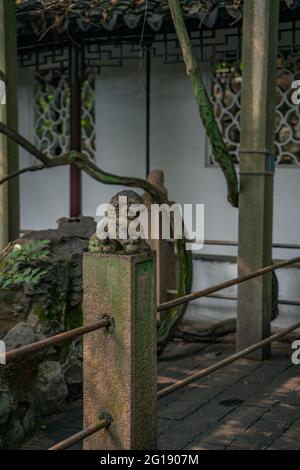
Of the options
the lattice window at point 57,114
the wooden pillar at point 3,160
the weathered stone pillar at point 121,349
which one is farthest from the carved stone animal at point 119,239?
the lattice window at point 57,114

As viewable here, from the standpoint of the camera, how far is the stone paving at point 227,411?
5.03 m

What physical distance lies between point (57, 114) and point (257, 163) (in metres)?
4.21

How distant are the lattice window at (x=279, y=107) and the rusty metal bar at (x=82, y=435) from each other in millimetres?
4859

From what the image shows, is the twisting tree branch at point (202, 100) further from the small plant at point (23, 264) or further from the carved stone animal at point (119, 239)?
the carved stone animal at point (119, 239)

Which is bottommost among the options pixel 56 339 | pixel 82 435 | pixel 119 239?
pixel 82 435

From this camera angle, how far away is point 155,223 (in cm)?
775

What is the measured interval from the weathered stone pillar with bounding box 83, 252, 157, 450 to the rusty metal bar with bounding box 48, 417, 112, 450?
0.05 meters

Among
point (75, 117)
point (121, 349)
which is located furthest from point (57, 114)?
point (121, 349)

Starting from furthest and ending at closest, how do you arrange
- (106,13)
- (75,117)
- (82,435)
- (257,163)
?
1. (75,117)
2. (106,13)
3. (257,163)
4. (82,435)

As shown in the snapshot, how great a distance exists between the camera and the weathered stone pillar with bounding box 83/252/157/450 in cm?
389

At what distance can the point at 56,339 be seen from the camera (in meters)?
3.57

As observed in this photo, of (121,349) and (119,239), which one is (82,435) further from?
(119,239)

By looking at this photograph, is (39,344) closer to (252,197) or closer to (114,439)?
(114,439)

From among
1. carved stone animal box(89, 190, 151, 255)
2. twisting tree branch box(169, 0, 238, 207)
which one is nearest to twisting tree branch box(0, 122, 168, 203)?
twisting tree branch box(169, 0, 238, 207)
